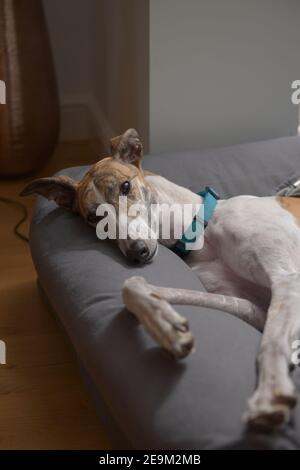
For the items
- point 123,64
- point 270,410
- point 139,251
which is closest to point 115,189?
point 139,251

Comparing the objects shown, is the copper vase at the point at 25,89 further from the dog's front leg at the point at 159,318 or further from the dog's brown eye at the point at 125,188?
the dog's front leg at the point at 159,318

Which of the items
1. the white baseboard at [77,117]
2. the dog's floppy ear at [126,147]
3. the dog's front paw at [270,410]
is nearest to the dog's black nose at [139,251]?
the dog's floppy ear at [126,147]

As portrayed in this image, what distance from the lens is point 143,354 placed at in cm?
164

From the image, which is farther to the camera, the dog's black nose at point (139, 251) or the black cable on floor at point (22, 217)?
the black cable on floor at point (22, 217)

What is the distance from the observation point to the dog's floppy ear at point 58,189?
225cm

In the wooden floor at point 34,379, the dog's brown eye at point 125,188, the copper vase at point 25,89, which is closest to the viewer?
the wooden floor at point 34,379

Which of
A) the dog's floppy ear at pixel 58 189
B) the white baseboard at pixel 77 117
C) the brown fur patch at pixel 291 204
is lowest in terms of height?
the white baseboard at pixel 77 117

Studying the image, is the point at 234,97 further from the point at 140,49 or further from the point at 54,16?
the point at 54,16

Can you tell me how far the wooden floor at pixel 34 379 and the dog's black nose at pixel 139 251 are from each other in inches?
17.6

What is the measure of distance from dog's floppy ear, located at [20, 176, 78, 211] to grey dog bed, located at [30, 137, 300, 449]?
54 mm

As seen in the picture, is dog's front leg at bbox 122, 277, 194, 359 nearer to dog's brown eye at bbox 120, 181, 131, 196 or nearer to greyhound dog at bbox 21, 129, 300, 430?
greyhound dog at bbox 21, 129, 300, 430

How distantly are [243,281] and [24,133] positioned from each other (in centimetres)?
164

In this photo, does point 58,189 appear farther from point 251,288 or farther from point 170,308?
point 170,308
